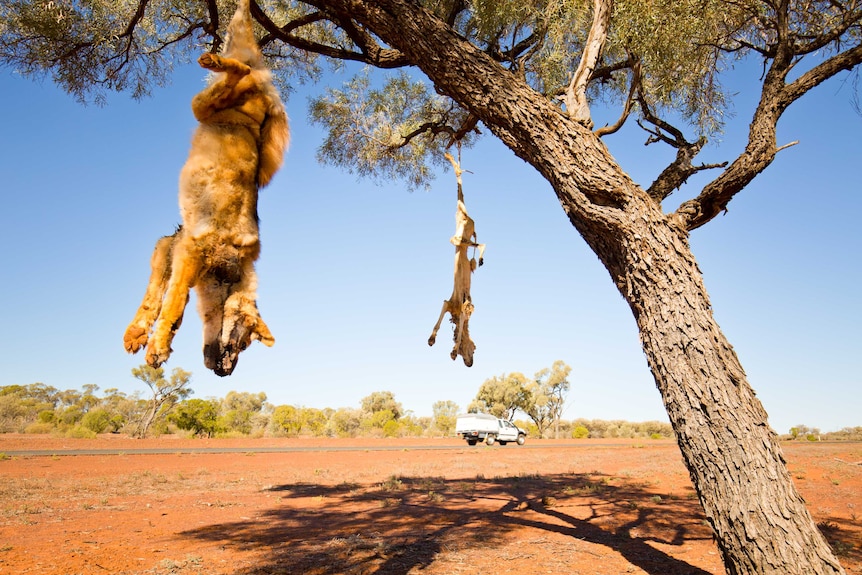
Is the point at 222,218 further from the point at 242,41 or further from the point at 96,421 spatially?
the point at 96,421

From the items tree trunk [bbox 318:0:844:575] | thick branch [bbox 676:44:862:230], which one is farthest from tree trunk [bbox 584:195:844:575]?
thick branch [bbox 676:44:862:230]

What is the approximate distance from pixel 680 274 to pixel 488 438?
3045 centimetres

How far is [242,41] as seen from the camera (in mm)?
3500

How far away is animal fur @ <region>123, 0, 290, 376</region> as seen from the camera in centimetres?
277

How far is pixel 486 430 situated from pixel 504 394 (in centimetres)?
2137

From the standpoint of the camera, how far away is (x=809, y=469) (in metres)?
16.4

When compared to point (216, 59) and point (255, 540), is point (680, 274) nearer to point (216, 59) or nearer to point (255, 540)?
point (216, 59)

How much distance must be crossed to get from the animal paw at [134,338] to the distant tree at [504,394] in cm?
5270

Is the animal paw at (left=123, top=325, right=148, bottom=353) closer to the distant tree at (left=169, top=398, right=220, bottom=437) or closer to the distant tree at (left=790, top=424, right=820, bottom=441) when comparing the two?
the distant tree at (left=169, top=398, right=220, bottom=437)

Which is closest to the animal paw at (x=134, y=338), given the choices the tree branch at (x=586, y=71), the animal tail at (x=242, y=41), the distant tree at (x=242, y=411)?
the animal tail at (x=242, y=41)

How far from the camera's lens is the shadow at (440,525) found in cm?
638

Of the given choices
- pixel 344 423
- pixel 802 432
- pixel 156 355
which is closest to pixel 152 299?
pixel 156 355

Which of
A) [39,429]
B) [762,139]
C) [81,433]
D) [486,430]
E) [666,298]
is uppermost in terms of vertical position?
[762,139]

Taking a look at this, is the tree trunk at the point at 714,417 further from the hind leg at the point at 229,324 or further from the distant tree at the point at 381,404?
the distant tree at the point at 381,404
